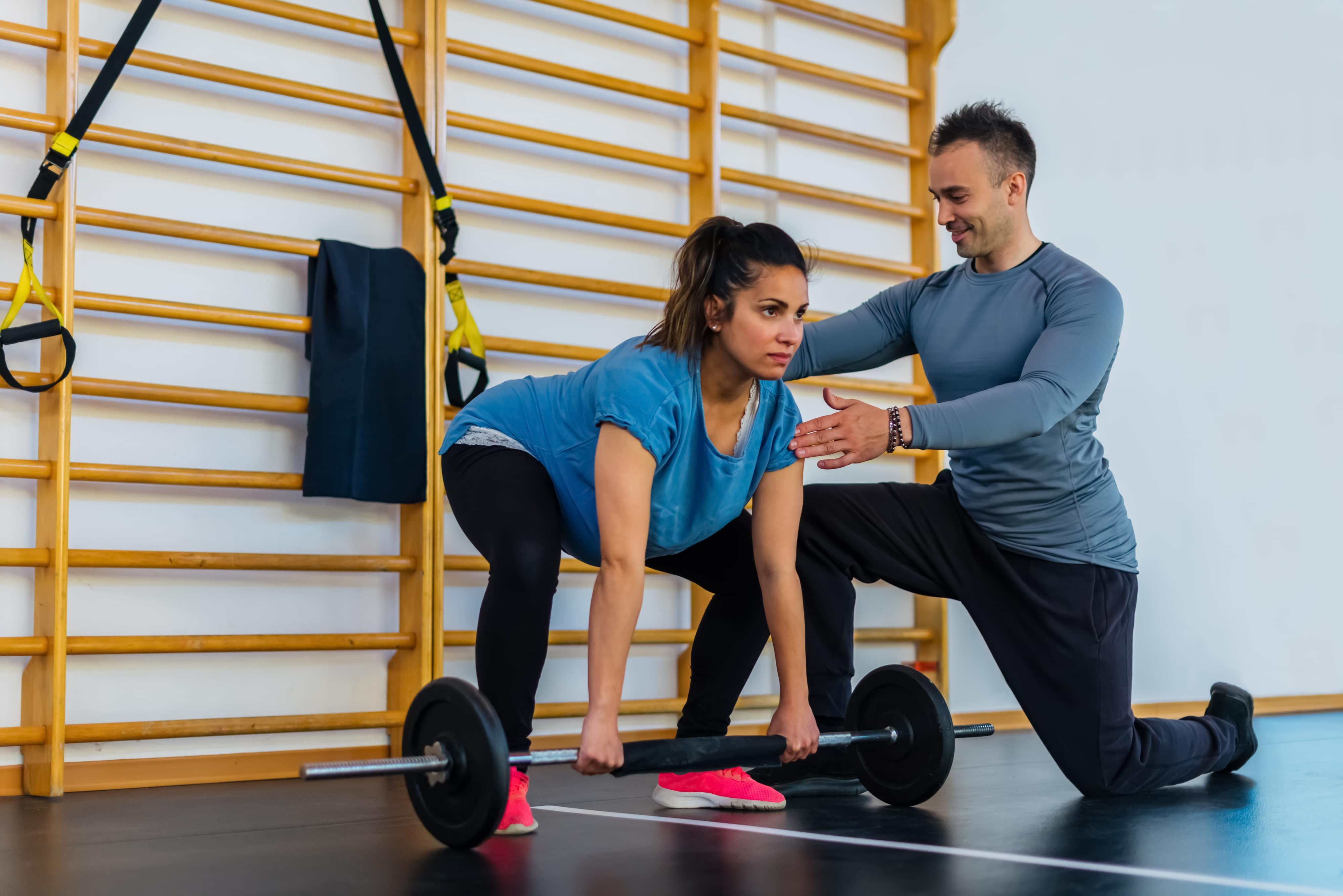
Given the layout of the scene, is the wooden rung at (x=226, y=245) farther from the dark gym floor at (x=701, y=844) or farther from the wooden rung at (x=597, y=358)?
the dark gym floor at (x=701, y=844)

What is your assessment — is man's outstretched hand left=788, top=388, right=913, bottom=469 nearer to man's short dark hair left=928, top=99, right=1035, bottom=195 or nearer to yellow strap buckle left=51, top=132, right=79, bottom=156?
man's short dark hair left=928, top=99, right=1035, bottom=195

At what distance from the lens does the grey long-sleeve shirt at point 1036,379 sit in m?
2.08

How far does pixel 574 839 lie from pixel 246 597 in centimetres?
126

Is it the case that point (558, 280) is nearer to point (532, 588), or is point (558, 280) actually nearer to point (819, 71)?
point (819, 71)

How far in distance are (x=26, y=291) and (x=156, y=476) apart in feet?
1.43

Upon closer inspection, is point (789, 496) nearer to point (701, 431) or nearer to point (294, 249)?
point (701, 431)

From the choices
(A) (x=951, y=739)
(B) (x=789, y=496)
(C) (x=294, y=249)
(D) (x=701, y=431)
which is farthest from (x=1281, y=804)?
(C) (x=294, y=249)

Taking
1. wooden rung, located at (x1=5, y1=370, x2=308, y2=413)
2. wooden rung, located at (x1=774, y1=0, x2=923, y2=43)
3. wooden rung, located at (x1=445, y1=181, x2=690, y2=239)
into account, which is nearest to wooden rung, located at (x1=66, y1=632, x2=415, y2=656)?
wooden rung, located at (x1=5, y1=370, x2=308, y2=413)

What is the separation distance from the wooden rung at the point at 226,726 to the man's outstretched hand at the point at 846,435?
1.31 meters

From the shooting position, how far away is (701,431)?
1.83 meters

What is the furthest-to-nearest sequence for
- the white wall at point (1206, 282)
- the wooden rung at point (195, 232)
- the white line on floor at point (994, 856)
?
the white wall at point (1206, 282) < the wooden rung at point (195, 232) < the white line on floor at point (994, 856)

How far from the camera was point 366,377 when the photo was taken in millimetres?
2688

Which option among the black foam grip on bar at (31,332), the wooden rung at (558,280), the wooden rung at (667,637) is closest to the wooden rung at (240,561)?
the wooden rung at (667,637)

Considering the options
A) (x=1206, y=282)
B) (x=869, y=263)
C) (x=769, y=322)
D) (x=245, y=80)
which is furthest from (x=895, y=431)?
(x=1206, y=282)
